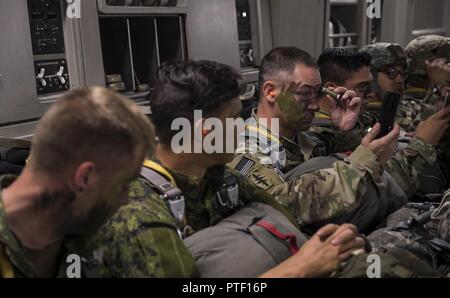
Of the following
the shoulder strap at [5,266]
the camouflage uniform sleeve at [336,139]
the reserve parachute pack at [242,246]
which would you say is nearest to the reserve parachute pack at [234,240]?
the reserve parachute pack at [242,246]

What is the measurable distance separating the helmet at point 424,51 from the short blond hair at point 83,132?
2693mm

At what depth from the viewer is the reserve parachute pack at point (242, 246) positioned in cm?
119

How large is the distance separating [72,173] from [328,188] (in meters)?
0.99

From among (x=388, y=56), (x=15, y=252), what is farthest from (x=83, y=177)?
(x=388, y=56)

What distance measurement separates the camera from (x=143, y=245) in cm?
109

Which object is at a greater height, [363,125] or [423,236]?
[363,125]

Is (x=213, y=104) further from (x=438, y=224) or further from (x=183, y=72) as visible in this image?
(x=438, y=224)

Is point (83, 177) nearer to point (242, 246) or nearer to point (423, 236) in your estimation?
point (242, 246)

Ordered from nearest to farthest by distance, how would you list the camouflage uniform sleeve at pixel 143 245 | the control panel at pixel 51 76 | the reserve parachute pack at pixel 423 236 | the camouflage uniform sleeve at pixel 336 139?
the camouflage uniform sleeve at pixel 143 245 → the reserve parachute pack at pixel 423 236 → the control panel at pixel 51 76 → the camouflage uniform sleeve at pixel 336 139

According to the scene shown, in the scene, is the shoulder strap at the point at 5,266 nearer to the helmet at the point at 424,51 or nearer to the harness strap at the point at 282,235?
the harness strap at the point at 282,235

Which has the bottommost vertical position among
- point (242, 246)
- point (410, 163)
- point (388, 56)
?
point (410, 163)

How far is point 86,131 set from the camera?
2.99ft

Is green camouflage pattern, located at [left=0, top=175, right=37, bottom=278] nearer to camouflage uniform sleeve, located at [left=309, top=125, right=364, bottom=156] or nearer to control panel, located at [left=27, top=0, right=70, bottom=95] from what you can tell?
control panel, located at [left=27, top=0, right=70, bottom=95]
